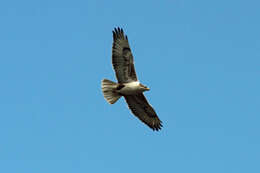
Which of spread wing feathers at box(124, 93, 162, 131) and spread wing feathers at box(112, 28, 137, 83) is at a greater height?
spread wing feathers at box(112, 28, 137, 83)

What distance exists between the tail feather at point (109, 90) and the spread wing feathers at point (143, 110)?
976mm

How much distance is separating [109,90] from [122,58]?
4.37ft

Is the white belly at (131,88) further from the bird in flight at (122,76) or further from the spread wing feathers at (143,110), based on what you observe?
the spread wing feathers at (143,110)

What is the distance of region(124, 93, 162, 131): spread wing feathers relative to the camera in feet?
72.8

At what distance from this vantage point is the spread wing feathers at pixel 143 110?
22.2 meters

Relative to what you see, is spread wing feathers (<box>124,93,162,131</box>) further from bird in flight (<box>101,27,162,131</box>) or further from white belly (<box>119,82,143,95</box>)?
white belly (<box>119,82,143,95</box>)

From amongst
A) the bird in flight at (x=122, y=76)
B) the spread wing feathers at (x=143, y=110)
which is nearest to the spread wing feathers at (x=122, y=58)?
the bird in flight at (x=122, y=76)

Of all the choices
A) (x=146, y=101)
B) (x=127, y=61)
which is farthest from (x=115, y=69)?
(x=146, y=101)

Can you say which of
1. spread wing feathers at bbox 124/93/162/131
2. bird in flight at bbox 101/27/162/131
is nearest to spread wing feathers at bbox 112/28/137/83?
bird in flight at bbox 101/27/162/131

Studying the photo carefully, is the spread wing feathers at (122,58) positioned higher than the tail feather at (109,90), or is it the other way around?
the spread wing feathers at (122,58)

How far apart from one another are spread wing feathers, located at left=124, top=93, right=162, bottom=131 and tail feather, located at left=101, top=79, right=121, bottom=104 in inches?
38.4

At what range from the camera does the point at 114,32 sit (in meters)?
21.2

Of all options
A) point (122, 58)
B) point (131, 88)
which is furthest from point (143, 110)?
point (122, 58)

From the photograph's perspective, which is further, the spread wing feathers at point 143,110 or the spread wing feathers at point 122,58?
the spread wing feathers at point 143,110
